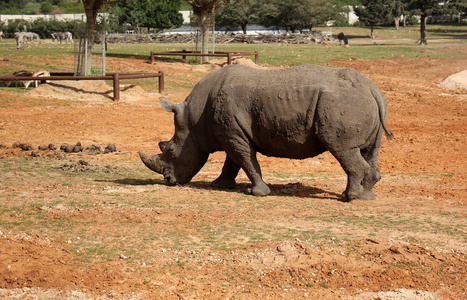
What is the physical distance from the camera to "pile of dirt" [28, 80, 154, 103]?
71.8ft

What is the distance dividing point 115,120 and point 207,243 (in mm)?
11650

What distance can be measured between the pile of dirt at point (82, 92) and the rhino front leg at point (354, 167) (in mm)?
13648

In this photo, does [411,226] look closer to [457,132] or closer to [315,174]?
[315,174]

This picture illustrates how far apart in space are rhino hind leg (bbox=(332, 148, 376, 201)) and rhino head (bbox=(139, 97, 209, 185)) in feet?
7.84

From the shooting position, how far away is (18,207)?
27.7ft

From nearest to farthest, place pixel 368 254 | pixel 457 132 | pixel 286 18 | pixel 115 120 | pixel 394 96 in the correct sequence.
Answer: pixel 368 254 → pixel 457 132 → pixel 115 120 → pixel 394 96 → pixel 286 18

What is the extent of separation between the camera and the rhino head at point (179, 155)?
10.5 meters

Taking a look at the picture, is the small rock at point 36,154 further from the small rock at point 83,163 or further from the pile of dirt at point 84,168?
the small rock at point 83,163

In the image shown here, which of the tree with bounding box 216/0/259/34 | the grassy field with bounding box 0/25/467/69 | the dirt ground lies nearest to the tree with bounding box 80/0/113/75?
the grassy field with bounding box 0/25/467/69

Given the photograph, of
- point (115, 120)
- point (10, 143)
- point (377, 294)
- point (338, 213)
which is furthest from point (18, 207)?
point (115, 120)

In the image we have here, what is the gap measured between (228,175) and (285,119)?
177cm

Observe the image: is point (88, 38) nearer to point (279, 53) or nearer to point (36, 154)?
point (36, 154)

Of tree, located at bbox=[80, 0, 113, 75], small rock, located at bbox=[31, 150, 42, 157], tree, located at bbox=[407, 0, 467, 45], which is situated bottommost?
small rock, located at bbox=[31, 150, 42, 157]

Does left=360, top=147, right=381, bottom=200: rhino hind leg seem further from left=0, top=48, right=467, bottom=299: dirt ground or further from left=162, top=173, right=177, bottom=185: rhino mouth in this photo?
left=162, top=173, right=177, bottom=185: rhino mouth
